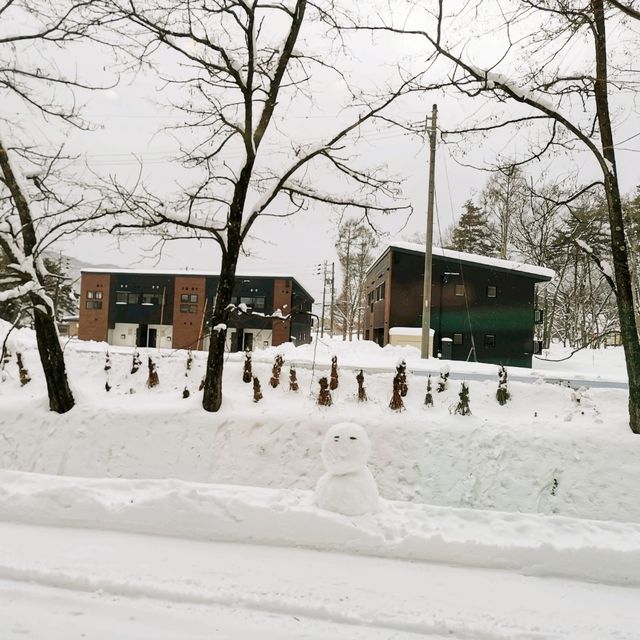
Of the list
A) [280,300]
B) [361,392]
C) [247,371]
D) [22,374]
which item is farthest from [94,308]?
[361,392]

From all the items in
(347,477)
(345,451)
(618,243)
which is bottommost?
(347,477)

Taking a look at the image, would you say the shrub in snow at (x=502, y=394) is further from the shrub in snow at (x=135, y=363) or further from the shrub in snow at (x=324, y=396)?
the shrub in snow at (x=135, y=363)

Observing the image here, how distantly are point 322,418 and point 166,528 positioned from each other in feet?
12.5

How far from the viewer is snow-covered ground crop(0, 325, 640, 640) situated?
3.22 metres

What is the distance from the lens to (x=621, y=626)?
3.23m

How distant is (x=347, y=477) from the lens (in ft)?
15.3

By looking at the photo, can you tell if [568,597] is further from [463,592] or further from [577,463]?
[577,463]

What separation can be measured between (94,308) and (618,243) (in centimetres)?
3144

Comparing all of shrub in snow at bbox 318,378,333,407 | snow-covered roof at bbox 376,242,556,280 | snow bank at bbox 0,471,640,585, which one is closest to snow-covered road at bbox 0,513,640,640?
snow bank at bbox 0,471,640,585

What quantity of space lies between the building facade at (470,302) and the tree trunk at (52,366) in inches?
626

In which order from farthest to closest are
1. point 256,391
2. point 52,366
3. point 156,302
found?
point 156,302
point 256,391
point 52,366

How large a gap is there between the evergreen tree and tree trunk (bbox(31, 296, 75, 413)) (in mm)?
32364

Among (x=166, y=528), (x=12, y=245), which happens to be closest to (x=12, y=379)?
(x=12, y=245)

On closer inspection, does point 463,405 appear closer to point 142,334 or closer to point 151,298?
point 151,298
